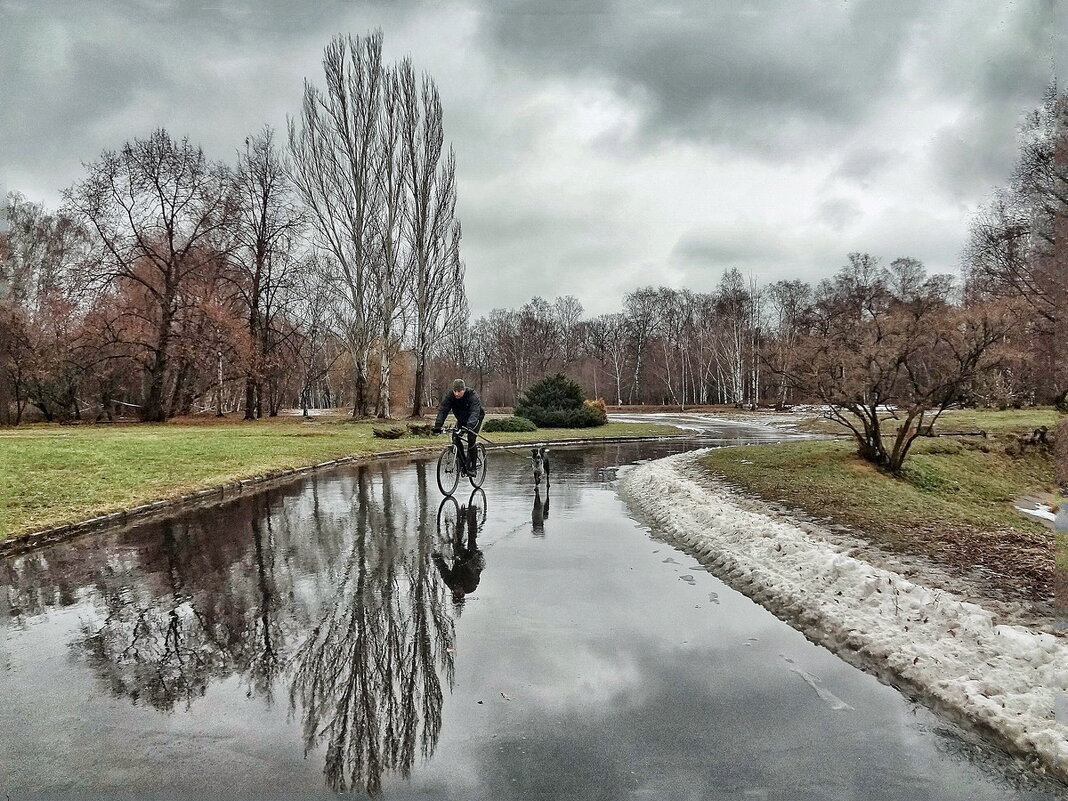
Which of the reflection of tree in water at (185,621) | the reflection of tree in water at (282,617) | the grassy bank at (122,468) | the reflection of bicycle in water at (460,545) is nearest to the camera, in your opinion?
the reflection of tree in water at (282,617)

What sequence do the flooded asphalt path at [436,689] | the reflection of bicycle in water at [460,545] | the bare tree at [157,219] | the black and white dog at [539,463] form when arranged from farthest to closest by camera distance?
the bare tree at [157,219] < the black and white dog at [539,463] < the reflection of bicycle in water at [460,545] < the flooded asphalt path at [436,689]

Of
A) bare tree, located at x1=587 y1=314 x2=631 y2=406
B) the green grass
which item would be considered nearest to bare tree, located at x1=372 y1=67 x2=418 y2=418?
the green grass

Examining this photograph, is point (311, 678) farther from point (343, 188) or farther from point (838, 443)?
point (343, 188)

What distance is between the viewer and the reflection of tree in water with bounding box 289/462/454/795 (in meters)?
3.19

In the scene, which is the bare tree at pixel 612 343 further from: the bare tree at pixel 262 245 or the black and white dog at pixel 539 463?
the black and white dog at pixel 539 463

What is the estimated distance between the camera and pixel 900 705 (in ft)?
12.4

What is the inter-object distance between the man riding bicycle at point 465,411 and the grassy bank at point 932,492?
17.5ft

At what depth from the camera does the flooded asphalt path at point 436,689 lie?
2.99m

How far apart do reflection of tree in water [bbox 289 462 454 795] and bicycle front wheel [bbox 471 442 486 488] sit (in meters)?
5.64

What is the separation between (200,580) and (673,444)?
20.5m

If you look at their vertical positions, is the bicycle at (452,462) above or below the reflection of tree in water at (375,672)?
above

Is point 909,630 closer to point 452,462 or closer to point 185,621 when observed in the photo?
point 185,621

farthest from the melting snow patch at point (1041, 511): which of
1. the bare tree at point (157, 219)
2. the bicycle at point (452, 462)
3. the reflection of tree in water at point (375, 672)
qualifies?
the bare tree at point (157, 219)

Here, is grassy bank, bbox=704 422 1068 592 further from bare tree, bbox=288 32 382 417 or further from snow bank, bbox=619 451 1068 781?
bare tree, bbox=288 32 382 417
